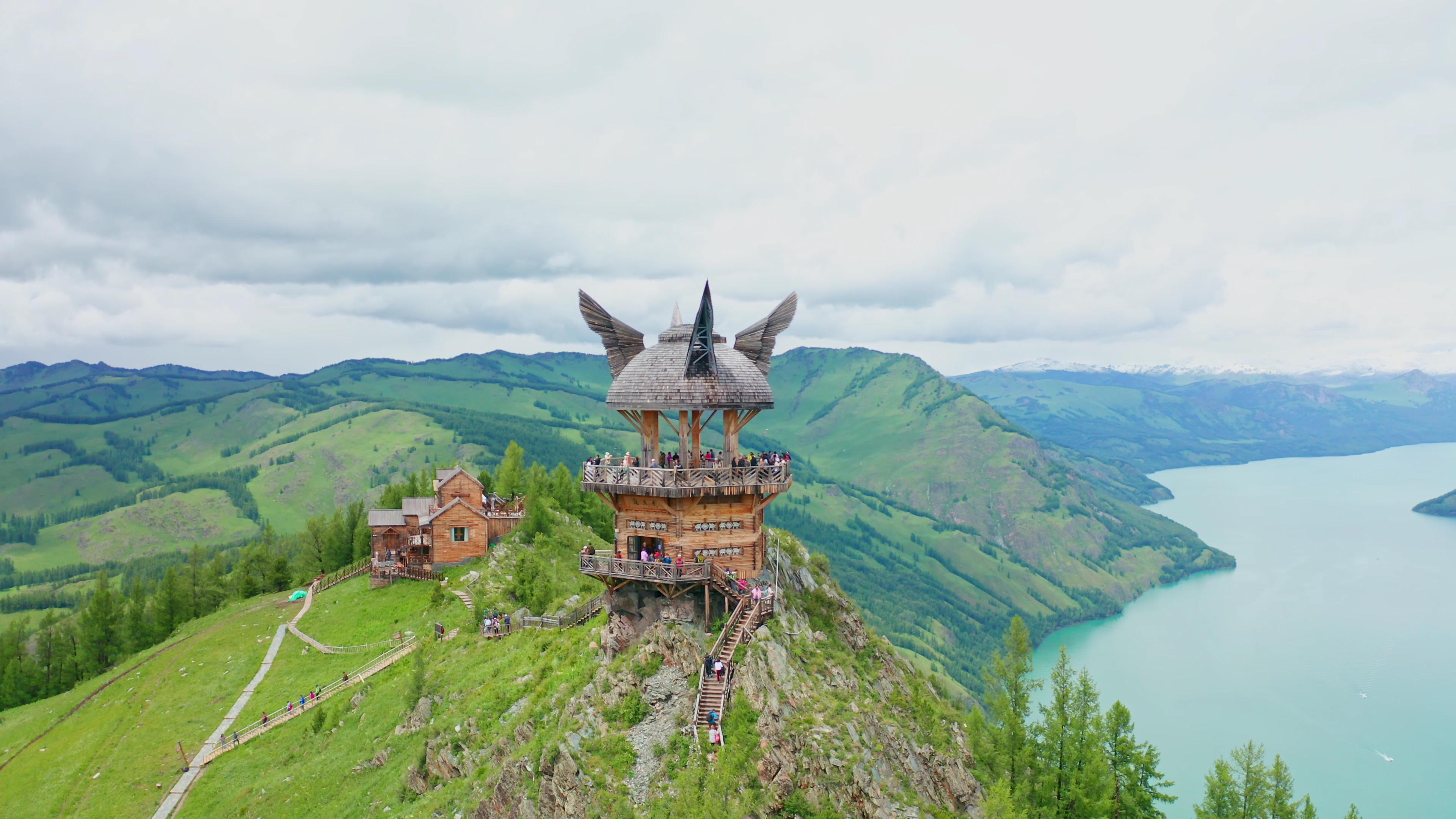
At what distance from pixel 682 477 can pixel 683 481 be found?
22cm

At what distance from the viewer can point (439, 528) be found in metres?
75.1

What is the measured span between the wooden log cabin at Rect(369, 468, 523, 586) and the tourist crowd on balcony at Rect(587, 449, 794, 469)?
41.6 metres

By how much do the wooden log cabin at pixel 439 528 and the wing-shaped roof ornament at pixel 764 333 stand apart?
4484 centimetres

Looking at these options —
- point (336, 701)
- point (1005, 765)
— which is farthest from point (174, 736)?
point (1005, 765)

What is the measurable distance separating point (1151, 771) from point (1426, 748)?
17768 centimetres

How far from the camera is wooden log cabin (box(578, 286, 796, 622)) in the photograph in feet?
115

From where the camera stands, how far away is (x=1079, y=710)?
4484 cm

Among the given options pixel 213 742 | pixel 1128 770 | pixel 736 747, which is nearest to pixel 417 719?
pixel 213 742

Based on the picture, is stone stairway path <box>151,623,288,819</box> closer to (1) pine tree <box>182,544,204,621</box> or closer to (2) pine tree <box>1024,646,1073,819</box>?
(1) pine tree <box>182,544,204,621</box>

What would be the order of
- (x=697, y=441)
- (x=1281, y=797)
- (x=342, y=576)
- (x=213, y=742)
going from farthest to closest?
1. (x=342, y=576)
2. (x=213, y=742)
3. (x=1281, y=797)
4. (x=697, y=441)

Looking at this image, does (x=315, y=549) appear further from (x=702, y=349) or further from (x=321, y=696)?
(x=702, y=349)

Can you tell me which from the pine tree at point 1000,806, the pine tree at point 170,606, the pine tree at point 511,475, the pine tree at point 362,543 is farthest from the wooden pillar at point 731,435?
the pine tree at point 170,606

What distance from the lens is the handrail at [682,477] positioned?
35.3 meters

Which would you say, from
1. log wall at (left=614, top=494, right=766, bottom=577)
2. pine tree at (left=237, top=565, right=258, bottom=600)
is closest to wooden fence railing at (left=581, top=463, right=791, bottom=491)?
log wall at (left=614, top=494, right=766, bottom=577)
